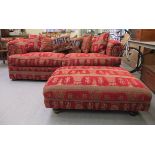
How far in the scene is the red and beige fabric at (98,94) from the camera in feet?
4.89

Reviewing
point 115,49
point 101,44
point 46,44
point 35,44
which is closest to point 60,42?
point 46,44

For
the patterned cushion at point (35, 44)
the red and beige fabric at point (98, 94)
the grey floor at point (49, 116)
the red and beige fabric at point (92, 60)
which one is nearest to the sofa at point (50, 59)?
the red and beige fabric at point (92, 60)

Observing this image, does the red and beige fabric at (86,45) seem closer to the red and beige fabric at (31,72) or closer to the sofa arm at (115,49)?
the sofa arm at (115,49)

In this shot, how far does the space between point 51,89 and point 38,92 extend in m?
0.78

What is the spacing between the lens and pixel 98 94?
1504 mm

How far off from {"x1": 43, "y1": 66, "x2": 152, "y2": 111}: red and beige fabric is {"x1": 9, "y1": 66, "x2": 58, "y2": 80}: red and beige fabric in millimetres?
1096

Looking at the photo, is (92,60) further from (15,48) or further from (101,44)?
(15,48)

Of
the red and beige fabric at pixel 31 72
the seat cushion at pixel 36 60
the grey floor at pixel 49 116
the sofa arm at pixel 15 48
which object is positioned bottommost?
the grey floor at pixel 49 116

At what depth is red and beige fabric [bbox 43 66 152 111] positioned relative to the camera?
58.7 inches

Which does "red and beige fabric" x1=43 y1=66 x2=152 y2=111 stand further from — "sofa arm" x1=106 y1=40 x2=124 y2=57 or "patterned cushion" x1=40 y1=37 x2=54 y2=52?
"patterned cushion" x1=40 y1=37 x2=54 y2=52

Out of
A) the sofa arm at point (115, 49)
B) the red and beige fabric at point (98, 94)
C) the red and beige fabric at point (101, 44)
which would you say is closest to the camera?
the red and beige fabric at point (98, 94)

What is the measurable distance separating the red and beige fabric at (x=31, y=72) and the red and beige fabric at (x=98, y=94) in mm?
1096

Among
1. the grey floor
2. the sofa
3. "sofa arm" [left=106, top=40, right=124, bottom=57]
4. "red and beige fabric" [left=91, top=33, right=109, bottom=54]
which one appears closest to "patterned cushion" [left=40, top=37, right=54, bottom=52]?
the sofa

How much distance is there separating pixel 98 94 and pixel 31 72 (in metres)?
1.52
